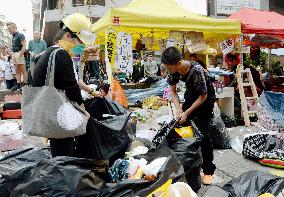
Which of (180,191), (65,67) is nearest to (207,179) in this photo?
(180,191)

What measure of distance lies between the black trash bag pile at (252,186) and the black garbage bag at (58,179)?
993mm

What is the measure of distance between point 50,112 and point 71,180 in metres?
0.59

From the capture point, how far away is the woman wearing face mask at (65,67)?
287 cm

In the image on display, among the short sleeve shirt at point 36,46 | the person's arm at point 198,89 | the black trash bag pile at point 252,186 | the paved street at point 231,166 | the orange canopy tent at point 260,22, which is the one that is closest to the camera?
the black trash bag pile at point 252,186

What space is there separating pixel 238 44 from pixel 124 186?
269 inches

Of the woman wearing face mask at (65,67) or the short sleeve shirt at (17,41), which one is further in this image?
the short sleeve shirt at (17,41)

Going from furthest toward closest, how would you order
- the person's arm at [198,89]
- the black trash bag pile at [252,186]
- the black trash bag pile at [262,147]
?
the black trash bag pile at [262,147], the person's arm at [198,89], the black trash bag pile at [252,186]

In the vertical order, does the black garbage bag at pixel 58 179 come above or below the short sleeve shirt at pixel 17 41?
below

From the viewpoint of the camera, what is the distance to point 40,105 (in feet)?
9.20

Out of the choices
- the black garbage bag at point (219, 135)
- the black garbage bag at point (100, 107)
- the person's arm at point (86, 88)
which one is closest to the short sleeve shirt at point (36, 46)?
the black garbage bag at point (219, 135)

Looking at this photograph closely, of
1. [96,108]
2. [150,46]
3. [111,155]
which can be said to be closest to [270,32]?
[150,46]

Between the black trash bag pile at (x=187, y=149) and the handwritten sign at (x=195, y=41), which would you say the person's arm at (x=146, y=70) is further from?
the black trash bag pile at (x=187, y=149)

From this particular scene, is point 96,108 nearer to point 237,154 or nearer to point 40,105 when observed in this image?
point 40,105

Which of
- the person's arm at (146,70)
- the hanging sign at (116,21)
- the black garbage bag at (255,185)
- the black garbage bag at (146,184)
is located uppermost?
the hanging sign at (116,21)
